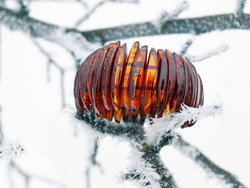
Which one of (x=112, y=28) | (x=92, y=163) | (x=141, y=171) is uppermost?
(x=112, y=28)

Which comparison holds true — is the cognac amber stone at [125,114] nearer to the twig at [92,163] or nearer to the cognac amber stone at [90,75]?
the cognac amber stone at [90,75]

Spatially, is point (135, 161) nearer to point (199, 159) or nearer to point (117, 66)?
point (117, 66)

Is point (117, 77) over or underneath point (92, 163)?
over

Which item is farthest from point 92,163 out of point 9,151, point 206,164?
point 9,151

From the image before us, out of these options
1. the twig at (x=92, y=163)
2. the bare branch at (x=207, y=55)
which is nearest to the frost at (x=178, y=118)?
the bare branch at (x=207, y=55)

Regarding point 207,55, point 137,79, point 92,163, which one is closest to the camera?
point 137,79

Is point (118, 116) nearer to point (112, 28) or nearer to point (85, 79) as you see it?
point (85, 79)

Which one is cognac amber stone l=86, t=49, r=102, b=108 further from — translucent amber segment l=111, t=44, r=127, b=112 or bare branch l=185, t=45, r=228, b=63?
bare branch l=185, t=45, r=228, b=63
